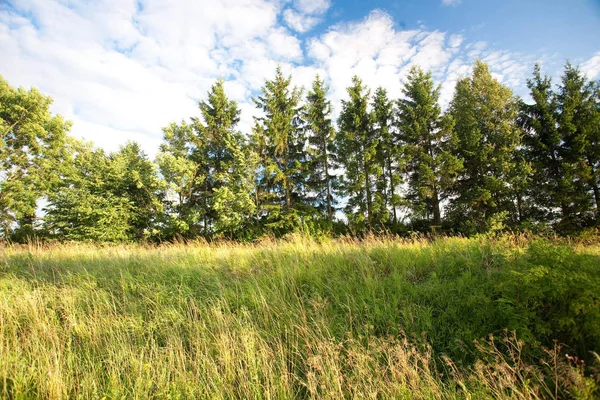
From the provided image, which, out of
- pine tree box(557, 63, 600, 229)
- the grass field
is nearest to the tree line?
pine tree box(557, 63, 600, 229)

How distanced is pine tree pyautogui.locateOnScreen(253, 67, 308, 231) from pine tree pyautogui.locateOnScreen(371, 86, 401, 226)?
247 inches

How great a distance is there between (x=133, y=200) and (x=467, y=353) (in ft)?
94.9

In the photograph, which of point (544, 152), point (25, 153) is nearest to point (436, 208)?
point (544, 152)

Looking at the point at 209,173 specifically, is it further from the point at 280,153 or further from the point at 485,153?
the point at 485,153

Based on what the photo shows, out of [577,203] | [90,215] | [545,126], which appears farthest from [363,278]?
[90,215]

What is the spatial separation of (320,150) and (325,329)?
20.6m

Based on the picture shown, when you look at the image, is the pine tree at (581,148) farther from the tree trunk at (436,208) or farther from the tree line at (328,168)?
the tree trunk at (436,208)

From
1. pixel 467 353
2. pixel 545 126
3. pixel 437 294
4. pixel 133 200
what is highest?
pixel 545 126

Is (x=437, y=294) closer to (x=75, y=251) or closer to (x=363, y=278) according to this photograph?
(x=363, y=278)

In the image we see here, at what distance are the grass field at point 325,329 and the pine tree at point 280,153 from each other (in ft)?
52.2

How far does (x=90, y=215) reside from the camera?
22.1m

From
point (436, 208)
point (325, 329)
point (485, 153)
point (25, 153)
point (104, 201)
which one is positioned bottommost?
point (325, 329)

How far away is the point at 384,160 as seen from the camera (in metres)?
21.9

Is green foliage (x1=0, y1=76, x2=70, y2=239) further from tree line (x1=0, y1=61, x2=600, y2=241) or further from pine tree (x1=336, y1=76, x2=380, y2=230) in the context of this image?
pine tree (x1=336, y1=76, x2=380, y2=230)
